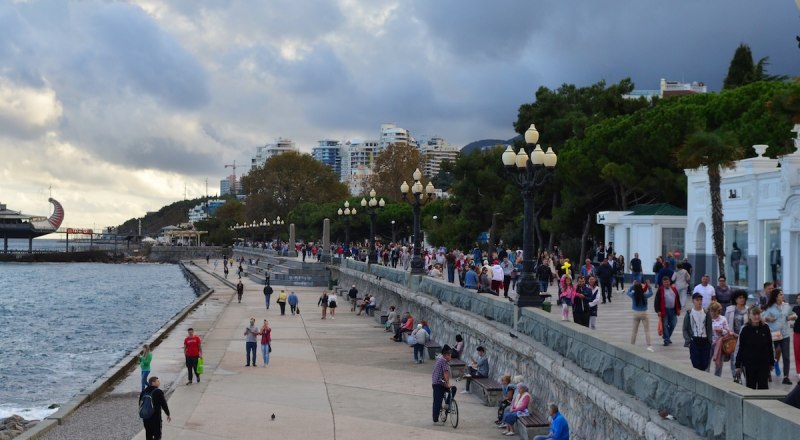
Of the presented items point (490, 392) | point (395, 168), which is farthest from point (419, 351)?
point (395, 168)

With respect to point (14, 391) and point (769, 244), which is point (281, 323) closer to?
point (14, 391)

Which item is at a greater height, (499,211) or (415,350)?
(499,211)

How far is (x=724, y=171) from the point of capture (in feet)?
96.2

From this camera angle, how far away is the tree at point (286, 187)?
141875mm

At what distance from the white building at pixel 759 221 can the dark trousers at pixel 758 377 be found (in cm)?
1467

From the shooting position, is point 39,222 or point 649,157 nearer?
point 649,157

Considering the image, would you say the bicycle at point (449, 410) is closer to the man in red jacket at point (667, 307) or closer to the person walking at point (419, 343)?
the man in red jacket at point (667, 307)

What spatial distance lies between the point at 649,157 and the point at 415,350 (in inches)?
850

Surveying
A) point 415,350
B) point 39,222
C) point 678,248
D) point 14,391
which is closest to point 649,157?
point 678,248

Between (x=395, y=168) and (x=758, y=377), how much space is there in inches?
4400

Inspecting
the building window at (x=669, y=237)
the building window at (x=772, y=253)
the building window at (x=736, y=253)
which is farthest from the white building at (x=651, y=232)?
the building window at (x=772, y=253)

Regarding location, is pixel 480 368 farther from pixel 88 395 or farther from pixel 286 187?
pixel 286 187

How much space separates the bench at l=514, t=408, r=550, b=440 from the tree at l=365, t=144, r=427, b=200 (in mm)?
104601

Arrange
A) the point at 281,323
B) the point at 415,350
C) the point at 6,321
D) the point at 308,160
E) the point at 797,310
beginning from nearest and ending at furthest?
the point at 797,310 < the point at 415,350 < the point at 281,323 < the point at 6,321 < the point at 308,160
